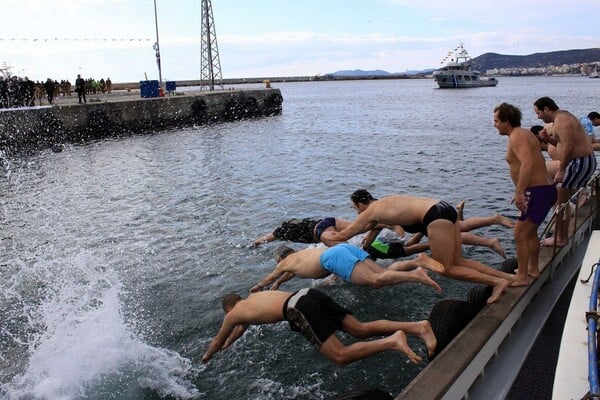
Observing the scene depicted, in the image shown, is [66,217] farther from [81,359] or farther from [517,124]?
[517,124]

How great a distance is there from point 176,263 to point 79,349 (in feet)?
12.2

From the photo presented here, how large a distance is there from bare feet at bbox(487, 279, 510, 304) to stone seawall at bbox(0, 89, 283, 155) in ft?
88.2

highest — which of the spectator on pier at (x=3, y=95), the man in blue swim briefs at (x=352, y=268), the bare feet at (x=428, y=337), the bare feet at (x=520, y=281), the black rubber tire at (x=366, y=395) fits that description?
the spectator on pier at (x=3, y=95)

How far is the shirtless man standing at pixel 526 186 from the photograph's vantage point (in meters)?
5.70

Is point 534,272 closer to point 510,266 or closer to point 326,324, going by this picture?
point 510,266

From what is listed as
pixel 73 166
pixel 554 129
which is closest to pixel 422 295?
pixel 554 129

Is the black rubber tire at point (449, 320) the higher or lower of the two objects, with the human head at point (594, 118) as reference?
lower

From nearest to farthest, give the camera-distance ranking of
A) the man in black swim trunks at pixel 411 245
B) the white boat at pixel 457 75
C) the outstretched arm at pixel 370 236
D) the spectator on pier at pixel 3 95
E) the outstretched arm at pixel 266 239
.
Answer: the outstretched arm at pixel 370 236
the man in black swim trunks at pixel 411 245
the outstretched arm at pixel 266 239
the spectator on pier at pixel 3 95
the white boat at pixel 457 75

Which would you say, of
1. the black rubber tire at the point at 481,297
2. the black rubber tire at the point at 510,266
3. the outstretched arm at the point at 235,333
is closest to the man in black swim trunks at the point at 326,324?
the outstretched arm at the point at 235,333

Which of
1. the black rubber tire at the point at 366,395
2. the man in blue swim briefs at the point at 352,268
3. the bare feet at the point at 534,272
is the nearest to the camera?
the black rubber tire at the point at 366,395

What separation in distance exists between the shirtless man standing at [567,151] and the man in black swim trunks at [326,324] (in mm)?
3305

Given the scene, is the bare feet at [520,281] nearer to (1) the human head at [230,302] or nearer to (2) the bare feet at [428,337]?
(2) the bare feet at [428,337]

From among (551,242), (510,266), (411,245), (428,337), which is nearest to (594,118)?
(551,242)

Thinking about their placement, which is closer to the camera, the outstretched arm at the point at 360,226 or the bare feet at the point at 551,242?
the outstretched arm at the point at 360,226
